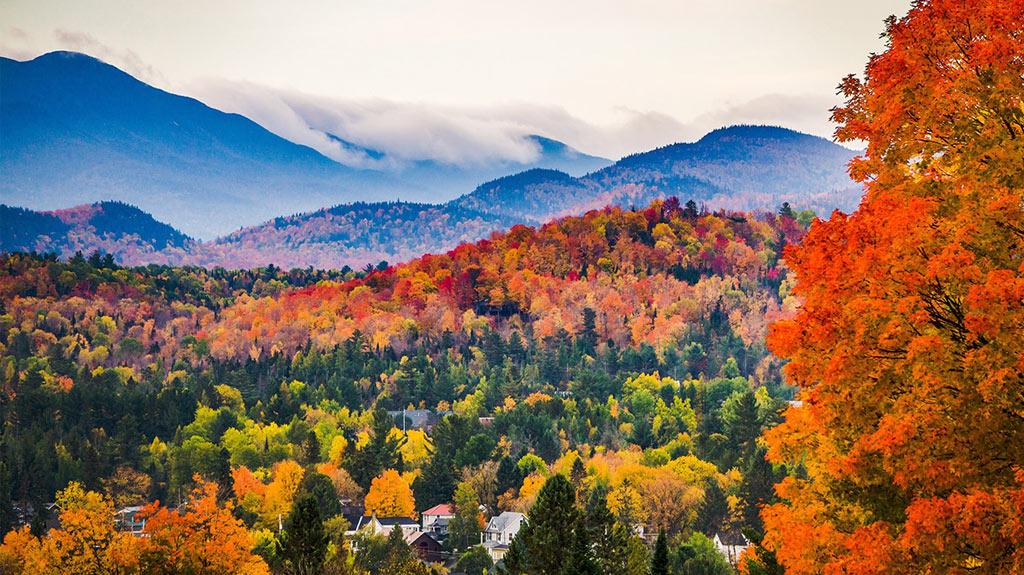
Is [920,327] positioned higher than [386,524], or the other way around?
[920,327]

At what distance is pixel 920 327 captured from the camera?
10789mm

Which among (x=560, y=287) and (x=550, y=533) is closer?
(x=550, y=533)

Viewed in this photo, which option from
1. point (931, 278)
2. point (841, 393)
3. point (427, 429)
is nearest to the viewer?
point (931, 278)

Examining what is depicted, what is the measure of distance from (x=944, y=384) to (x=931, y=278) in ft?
3.38

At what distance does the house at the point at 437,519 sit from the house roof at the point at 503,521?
409cm

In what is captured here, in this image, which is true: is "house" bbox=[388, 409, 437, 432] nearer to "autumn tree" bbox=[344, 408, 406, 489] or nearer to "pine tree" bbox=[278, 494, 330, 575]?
"autumn tree" bbox=[344, 408, 406, 489]

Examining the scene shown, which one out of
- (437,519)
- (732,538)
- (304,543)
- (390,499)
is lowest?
(437,519)

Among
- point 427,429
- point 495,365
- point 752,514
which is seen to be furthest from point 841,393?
point 495,365

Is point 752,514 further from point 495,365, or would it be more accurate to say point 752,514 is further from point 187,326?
point 187,326

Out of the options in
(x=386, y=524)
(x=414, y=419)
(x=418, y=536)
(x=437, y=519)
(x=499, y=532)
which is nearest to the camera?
(x=418, y=536)

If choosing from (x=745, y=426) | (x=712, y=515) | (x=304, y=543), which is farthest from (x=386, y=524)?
(x=304, y=543)

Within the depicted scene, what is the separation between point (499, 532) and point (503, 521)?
1.34 meters

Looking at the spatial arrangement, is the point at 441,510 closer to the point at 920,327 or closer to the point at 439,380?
the point at 439,380

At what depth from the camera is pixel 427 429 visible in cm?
10975
